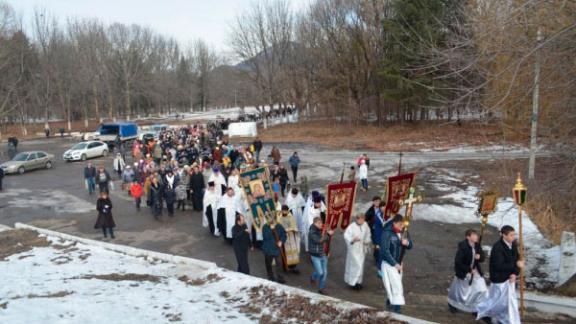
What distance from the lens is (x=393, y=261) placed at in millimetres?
7410

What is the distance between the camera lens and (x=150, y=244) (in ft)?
40.8

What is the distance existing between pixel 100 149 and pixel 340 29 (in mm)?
28086

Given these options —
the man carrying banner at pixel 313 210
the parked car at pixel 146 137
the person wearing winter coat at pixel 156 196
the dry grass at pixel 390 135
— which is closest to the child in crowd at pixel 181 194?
the person wearing winter coat at pixel 156 196

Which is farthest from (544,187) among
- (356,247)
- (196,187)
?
(196,187)

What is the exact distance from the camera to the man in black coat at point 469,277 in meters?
7.48

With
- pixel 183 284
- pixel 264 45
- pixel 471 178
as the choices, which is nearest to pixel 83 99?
pixel 264 45

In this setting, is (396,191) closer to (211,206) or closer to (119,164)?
(211,206)

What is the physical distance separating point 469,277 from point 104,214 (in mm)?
10002

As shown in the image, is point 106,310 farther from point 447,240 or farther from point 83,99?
point 83,99

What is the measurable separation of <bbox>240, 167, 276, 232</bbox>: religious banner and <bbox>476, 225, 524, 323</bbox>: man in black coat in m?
5.23

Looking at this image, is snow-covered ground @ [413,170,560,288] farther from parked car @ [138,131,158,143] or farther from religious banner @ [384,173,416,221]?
parked car @ [138,131,158,143]

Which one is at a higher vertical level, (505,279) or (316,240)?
(316,240)

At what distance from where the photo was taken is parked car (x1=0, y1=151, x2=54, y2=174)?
83.1ft

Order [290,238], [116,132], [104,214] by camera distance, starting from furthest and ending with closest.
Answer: [116,132]
[104,214]
[290,238]
